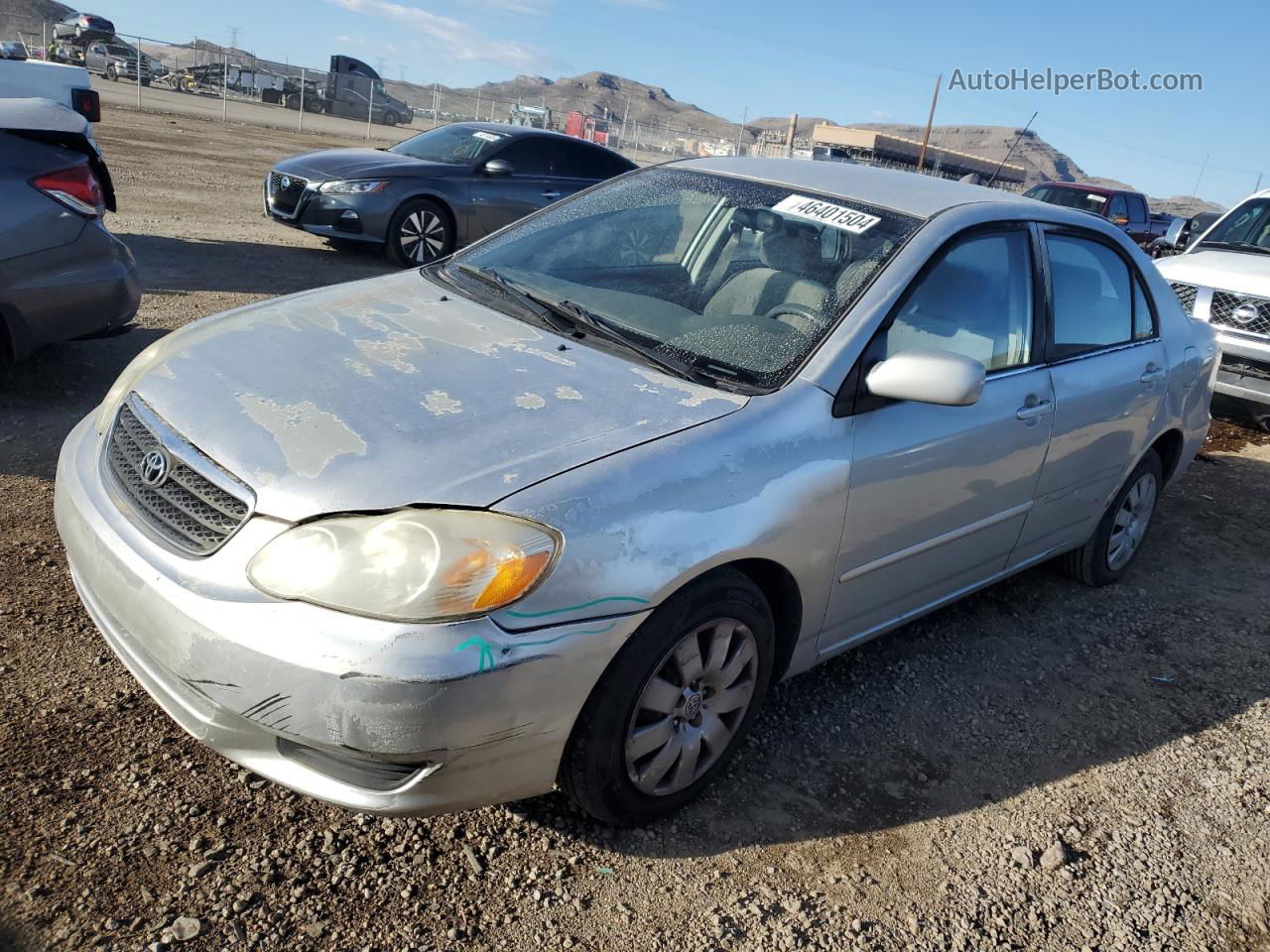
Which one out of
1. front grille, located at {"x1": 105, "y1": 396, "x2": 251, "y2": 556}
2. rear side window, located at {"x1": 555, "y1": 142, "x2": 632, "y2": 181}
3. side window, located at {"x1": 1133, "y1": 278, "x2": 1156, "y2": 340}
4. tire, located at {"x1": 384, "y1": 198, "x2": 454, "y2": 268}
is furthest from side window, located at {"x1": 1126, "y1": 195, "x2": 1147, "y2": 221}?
front grille, located at {"x1": 105, "y1": 396, "x2": 251, "y2": 556}

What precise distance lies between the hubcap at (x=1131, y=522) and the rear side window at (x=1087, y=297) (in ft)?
2.65

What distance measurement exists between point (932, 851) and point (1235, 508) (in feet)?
14.9

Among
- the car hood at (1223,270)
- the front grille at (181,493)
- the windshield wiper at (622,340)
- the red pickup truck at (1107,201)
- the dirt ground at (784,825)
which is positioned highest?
the red pickup truck at (1107,201)

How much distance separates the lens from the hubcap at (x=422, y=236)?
1009 centimetres

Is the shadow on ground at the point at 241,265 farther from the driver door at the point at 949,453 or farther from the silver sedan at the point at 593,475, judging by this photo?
the driver door at the point at 949,453

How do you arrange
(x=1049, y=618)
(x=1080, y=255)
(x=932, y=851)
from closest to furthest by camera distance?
(x=932, y=851), (x=1080, y=255), (x=1049, y=618)

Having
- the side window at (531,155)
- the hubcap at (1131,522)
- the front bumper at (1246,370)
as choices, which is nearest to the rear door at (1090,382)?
the hubcap at (1131,522)

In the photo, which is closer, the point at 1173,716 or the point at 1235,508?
the point at 1173,716

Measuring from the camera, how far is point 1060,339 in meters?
3.73

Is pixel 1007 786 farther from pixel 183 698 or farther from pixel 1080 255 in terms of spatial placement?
pixel 183 698

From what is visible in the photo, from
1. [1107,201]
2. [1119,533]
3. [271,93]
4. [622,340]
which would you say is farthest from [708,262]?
[271,93]

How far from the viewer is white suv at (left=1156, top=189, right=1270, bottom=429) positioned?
7559 millimetres

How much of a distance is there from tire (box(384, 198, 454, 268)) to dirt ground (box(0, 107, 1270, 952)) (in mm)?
6062

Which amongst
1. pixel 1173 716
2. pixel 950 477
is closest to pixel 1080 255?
pixel 950 477
